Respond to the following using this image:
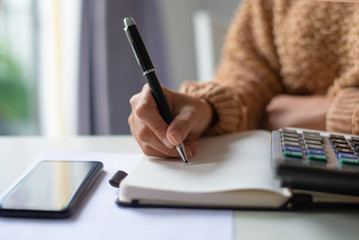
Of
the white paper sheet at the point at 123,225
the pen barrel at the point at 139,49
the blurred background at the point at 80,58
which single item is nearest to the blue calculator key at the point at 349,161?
the white paper sheet at the point at 123,225

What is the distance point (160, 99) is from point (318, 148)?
0.61 ft

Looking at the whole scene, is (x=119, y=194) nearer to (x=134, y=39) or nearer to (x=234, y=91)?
(x=134, y=39)

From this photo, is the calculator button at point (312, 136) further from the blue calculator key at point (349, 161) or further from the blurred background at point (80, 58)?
the blurred background at point (80, 58)

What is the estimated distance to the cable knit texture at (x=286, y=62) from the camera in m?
0.61

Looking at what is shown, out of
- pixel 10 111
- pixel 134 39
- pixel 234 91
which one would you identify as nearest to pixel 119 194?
pixel 134 39

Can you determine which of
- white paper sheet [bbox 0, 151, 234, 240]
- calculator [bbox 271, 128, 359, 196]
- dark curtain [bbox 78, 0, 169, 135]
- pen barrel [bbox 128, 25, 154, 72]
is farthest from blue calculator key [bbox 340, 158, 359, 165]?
dark curtain [bbox 78, 0, 169, 135]

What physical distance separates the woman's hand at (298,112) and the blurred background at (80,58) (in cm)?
52

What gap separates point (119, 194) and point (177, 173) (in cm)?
6

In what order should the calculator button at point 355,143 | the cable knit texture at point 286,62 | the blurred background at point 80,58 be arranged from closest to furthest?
the calculator button at point 355,143 < the cable knit texture at point 286,62 < the blurred background at point 80,58

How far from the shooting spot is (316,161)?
389 mm

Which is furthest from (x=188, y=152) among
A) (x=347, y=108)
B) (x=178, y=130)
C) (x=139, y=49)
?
(x=347, y=108)

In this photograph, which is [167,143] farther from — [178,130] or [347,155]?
[347,155]

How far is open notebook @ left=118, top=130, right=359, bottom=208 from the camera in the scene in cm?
39

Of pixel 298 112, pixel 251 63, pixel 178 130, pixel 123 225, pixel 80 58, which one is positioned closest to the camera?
pixel 123 225
